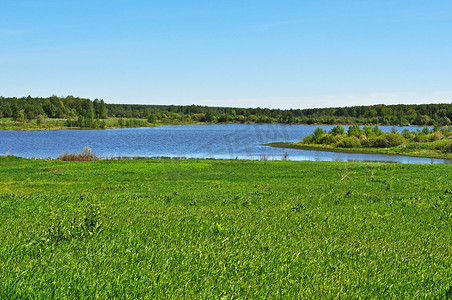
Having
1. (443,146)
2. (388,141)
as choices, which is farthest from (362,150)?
(443,146)

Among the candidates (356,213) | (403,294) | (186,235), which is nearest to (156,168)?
(356,213)

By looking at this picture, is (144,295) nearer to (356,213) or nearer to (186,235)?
(186,235)

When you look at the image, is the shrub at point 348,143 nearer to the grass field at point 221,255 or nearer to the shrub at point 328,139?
the shrub at point 328,139

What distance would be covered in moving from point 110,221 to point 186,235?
2031mm

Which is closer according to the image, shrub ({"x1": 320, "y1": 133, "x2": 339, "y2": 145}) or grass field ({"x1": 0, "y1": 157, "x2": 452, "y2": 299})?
grass field ({"x1": 0, "y1": 157, "x2": 452, "y2": 299})

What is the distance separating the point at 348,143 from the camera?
9581cm

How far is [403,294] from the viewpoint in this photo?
5.73m

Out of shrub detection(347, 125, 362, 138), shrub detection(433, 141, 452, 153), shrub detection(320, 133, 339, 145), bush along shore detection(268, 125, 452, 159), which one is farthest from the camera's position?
shrub detection(347, 125, 362, 138)

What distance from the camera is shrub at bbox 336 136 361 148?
9556 centimetres

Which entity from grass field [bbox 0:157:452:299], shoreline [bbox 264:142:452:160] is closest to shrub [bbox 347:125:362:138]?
shoreline [bbox 264:142:452:160]

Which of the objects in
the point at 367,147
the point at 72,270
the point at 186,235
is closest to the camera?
the point at 72,270

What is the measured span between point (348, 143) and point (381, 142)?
806 centimetres

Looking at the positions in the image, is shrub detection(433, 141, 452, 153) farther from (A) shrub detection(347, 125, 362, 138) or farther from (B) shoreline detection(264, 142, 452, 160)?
(A) shrub detection(347, 125, 362, 138)

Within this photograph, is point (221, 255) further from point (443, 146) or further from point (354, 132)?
point (354, 132)
